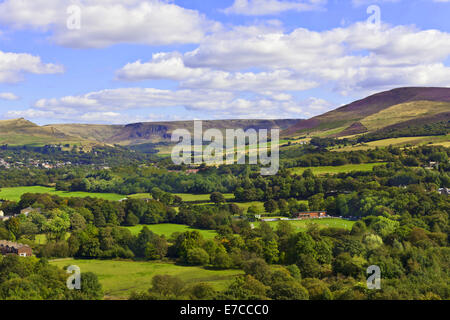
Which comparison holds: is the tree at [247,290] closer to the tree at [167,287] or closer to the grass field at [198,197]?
the tree at [167,287]

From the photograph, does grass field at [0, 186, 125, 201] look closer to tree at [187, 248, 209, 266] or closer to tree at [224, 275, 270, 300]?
tree at [187, 248, 209, 266]

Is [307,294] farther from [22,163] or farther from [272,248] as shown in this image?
[22,163]

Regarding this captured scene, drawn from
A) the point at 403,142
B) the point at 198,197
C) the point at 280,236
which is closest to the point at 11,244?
the point at 280,236

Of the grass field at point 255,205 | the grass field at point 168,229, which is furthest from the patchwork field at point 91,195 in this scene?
the grass field at point 168,229

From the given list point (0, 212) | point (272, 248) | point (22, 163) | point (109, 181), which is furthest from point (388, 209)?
point (22, 163)

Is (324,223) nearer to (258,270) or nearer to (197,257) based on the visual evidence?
(197,257)

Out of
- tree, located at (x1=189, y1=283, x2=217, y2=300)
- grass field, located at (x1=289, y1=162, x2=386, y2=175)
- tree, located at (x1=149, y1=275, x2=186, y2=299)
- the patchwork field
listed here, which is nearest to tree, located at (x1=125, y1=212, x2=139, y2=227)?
the patchwork field
